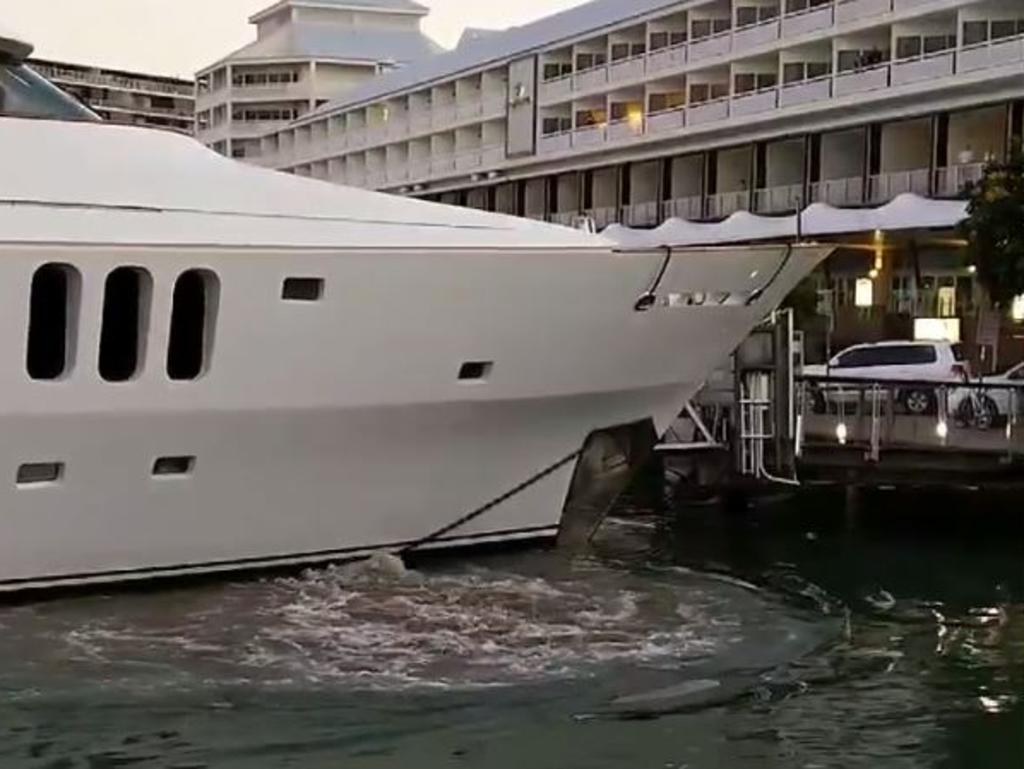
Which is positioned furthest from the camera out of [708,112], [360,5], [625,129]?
[360,5]

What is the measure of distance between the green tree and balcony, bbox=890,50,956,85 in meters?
11.1

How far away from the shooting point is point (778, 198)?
46562mm

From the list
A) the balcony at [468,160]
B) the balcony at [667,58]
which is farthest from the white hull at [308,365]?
the balcony at [468,160]

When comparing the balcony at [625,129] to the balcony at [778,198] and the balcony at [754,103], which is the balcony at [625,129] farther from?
the balcony at [778,198]

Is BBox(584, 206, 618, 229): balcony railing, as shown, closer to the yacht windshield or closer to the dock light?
the dock light

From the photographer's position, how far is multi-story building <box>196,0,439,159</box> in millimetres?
87625

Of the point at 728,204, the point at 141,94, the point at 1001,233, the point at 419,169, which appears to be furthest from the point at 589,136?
the point at 141,94

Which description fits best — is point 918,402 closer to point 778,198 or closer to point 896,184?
point 896,184

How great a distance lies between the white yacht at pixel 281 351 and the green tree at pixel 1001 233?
1269 cm

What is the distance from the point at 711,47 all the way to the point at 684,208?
5.38m

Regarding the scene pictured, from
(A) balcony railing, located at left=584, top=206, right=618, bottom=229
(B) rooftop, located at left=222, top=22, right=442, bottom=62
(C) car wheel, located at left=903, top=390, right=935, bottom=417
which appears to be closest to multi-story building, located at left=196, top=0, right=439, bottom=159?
(B) rooftop, located at left=222, top=22, right=442, bottom=62

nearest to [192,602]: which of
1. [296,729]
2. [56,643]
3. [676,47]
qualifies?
[56,643]

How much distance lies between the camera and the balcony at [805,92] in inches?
1689

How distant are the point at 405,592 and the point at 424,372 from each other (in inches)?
70.8
